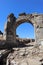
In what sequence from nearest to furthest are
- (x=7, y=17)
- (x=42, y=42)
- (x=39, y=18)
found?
1. (x=42, y=42)
2. (x=39, y=18)
3. (x=7, y=17)

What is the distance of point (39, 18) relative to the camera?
12672mm

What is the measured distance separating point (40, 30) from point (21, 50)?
2745mm

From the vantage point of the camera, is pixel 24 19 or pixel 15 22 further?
pixel 15 22

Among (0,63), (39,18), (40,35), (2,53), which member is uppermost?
(39,18)

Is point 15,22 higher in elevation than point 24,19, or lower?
lower

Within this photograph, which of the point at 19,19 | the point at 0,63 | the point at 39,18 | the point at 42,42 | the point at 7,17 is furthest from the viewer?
the point at 7,17

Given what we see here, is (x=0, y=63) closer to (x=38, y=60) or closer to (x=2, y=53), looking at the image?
(x=2, y=53)

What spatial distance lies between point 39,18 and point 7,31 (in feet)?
13.9

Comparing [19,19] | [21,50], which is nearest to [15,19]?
[19,19]

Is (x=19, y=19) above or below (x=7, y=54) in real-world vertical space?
above

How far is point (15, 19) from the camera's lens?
15.3 meters

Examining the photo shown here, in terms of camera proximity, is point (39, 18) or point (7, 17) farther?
point (7, 17)

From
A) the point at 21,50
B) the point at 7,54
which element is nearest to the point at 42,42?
the point at 21,50

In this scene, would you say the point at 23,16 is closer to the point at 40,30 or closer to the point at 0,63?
the point at 40,30
